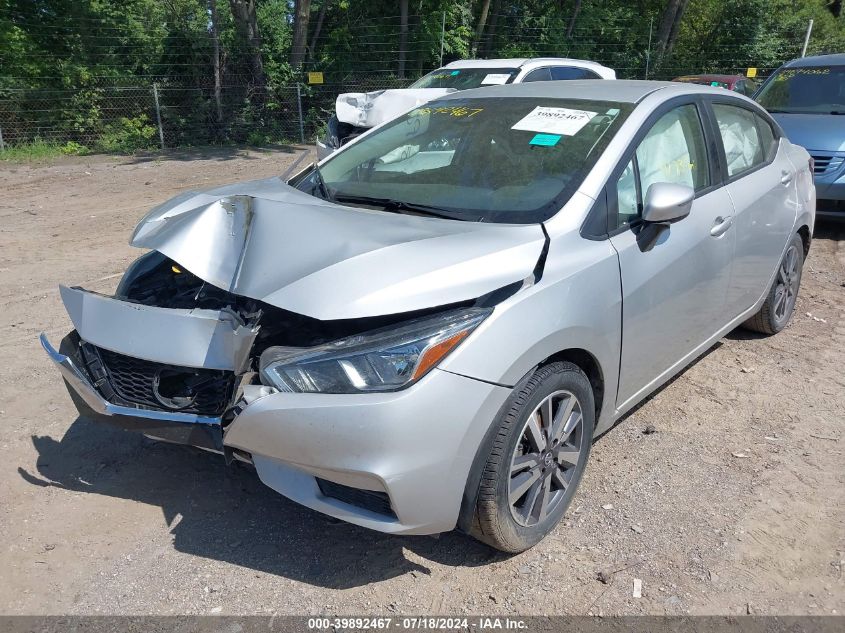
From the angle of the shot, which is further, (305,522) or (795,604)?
(305,522)

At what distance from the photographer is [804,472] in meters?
3.63

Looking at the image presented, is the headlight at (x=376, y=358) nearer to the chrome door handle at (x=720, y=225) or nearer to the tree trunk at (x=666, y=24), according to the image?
the chrome door handle at (x=720, y=225)

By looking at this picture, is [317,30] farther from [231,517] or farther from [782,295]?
[231,517]

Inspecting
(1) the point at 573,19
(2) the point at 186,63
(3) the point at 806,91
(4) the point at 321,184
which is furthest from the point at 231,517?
(1) the point at 573,19

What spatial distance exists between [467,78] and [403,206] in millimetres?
7575

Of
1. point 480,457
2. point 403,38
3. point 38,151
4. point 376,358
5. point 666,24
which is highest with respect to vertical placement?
point 666,24

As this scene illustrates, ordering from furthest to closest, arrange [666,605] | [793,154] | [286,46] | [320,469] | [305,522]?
[286,46], [793,154], [305,522], [666,605], [320,469]

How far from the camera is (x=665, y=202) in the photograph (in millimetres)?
3154

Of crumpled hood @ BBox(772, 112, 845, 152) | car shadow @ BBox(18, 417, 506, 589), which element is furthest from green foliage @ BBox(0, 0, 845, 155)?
car shadow @ BBox(18, 417, 506, 589)

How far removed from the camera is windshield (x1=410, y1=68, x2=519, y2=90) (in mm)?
9930

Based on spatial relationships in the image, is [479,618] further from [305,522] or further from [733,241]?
[733,241]

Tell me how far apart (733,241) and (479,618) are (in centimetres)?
255

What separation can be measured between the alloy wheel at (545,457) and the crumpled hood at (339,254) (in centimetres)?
59

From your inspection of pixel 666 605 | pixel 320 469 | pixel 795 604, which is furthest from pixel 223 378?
pixel 795 604
